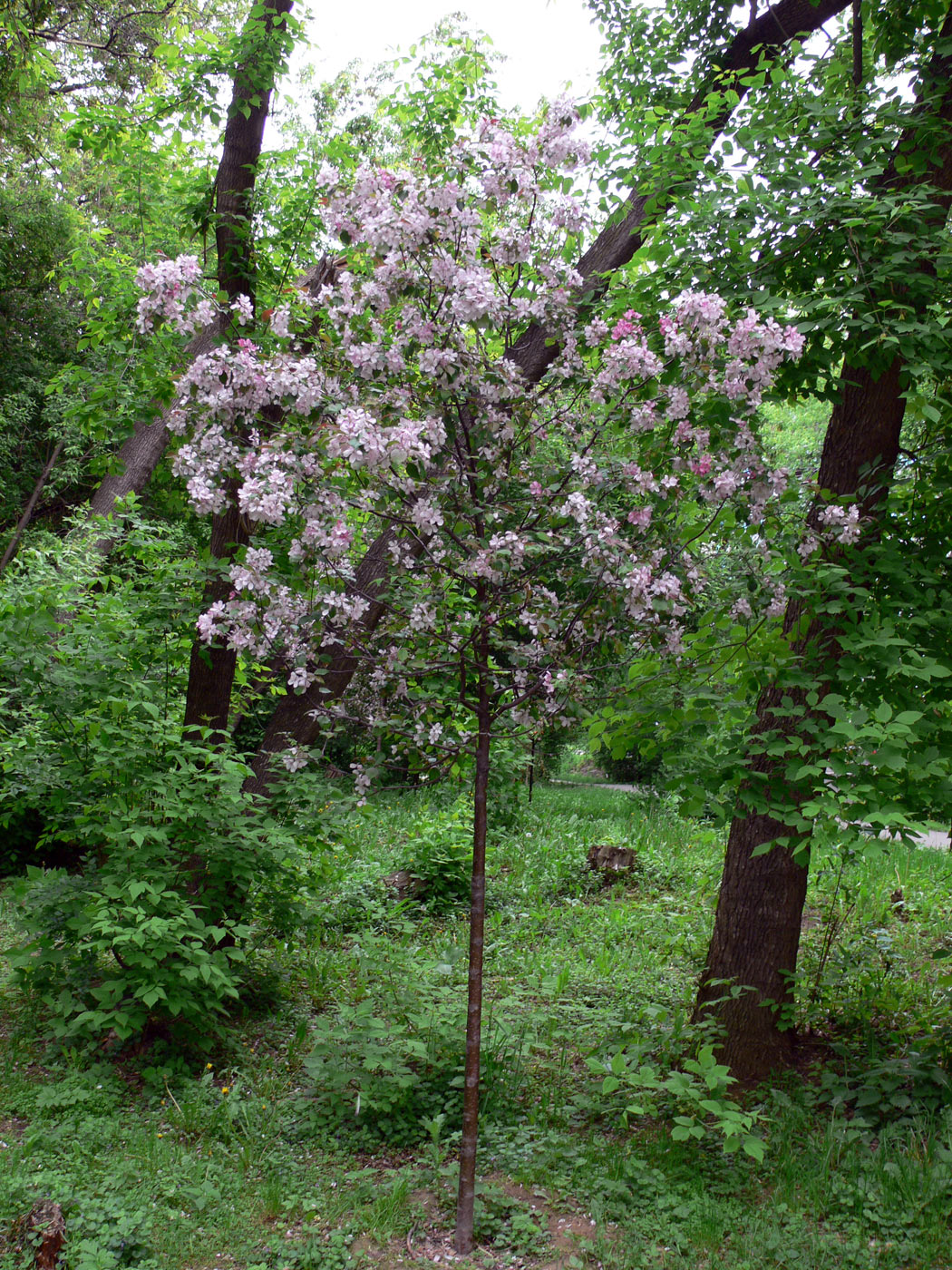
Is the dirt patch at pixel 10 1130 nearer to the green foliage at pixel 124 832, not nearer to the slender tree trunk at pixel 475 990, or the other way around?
the green foliage at pixel 124 832

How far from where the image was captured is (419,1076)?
13.5 feet

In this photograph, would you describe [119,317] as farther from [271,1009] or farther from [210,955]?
[271,1009]

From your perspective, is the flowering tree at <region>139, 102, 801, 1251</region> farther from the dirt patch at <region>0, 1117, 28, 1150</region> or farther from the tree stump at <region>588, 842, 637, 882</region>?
the tree stump at <region>588, 842, 637, 882</region>

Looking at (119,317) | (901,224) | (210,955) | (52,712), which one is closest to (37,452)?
(119,317)

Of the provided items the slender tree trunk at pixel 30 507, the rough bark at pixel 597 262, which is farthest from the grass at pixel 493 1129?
the slender tree trunk at pixel 30 507

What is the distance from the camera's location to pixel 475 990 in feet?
10.5

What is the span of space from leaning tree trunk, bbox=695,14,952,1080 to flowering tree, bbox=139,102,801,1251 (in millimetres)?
1245

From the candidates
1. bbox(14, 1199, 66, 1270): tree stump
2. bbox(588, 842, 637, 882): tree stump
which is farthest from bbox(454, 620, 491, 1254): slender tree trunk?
bbox(588, 842, 637, 882): tree stump

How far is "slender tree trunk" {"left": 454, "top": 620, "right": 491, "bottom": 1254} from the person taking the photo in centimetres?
307

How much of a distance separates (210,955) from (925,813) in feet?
10.2

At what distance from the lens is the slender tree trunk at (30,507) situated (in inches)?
554

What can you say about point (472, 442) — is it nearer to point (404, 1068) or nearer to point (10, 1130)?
point (404, 1068)

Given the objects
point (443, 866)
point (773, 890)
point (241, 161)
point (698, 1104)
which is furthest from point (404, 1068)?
point (241, 161)

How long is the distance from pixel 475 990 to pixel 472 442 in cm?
193
